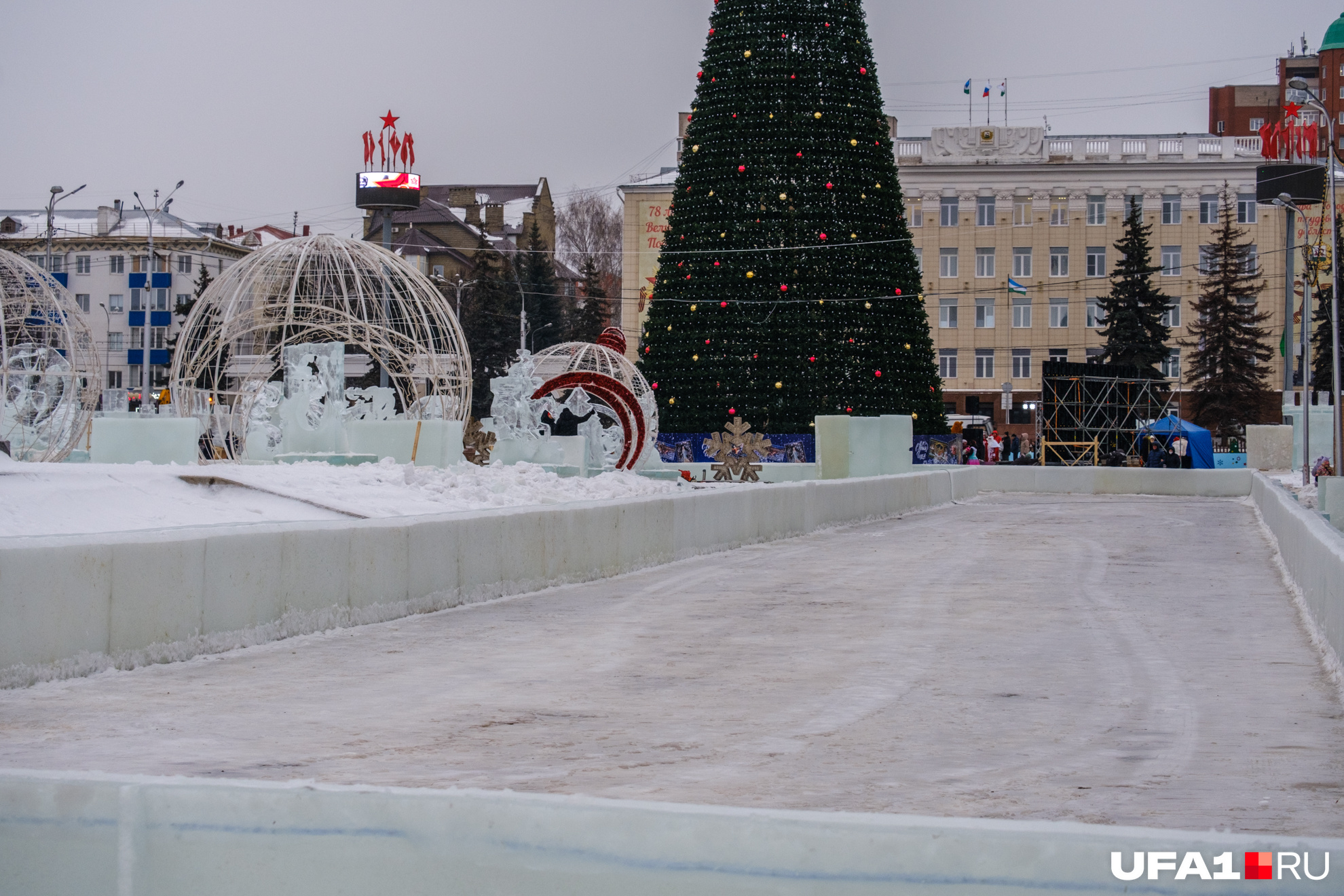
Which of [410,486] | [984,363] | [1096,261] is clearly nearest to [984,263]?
[984,363]

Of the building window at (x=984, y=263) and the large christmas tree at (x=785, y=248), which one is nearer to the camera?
the large christmas tree at (x=785, y=248)

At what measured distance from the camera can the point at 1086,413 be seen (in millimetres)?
53812

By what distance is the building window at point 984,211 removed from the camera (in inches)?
3120

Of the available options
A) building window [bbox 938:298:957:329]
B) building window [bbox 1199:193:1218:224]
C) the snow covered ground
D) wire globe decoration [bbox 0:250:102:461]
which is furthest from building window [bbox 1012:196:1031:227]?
the snow covered ground

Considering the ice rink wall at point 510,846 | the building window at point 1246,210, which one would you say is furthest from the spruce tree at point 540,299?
the ice rink wall at point 510,846

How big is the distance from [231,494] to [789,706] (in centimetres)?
890

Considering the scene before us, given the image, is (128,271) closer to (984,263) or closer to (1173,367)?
(984,263)

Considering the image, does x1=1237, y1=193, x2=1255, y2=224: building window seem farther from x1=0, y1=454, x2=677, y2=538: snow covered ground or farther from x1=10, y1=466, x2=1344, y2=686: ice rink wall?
x1=0, y1=454, x2=677, y2=538: snow covered ground

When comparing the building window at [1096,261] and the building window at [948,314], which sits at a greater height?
the building window at [1096,261]

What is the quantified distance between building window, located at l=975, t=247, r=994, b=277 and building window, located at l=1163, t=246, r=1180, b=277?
29.7 feet

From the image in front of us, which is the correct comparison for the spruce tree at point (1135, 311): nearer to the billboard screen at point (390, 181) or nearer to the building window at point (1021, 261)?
the building window at point (1021, 261)

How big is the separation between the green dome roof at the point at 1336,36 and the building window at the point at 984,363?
5631cm

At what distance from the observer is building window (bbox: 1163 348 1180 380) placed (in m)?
79.2

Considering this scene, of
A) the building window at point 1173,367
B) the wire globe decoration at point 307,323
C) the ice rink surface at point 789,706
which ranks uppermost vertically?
the building window at point 1173,367
